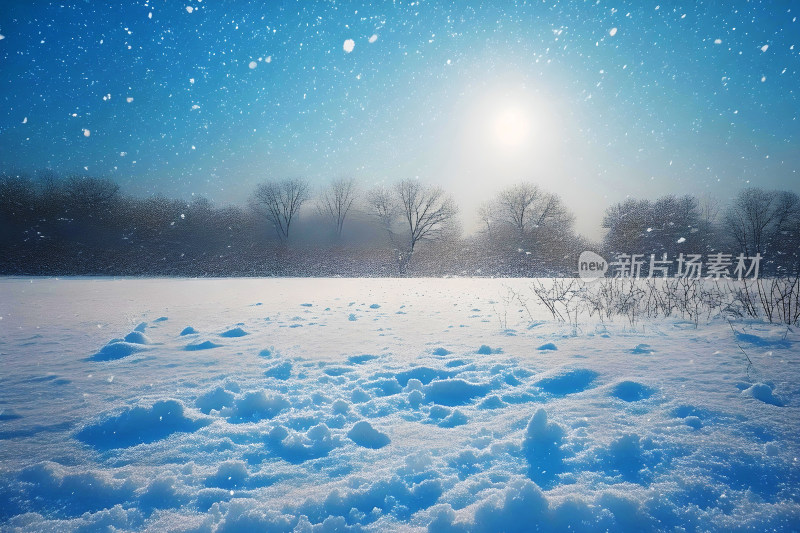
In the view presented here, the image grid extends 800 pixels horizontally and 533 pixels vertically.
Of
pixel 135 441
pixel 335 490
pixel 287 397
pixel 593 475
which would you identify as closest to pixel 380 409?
pixel 287 397

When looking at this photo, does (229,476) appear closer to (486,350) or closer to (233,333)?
A: (486,350)

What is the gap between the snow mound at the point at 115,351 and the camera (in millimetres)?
3310

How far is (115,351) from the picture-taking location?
341 centimetres

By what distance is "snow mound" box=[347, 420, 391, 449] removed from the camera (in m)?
1.86

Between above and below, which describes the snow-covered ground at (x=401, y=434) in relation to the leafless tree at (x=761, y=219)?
below

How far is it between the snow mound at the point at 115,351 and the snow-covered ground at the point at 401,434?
2 cm

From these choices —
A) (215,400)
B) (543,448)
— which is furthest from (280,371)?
(543,448)

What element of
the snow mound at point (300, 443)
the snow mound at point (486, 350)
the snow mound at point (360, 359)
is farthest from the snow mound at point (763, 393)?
the snow mound at point (360, 359)

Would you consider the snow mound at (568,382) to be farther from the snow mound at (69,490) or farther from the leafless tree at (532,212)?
the leafless tree at (532,212)

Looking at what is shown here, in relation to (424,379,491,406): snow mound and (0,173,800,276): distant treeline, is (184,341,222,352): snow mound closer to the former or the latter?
(424,379,491,406): snow mound

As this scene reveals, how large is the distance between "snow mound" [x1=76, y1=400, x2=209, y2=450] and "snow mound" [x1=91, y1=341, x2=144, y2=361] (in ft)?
5.50

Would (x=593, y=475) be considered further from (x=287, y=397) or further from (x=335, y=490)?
(x=287, y=397)

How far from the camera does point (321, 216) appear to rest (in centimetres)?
3519

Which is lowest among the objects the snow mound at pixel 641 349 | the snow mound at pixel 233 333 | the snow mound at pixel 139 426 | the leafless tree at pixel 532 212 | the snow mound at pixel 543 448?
the snow mound at pixel 139 426
